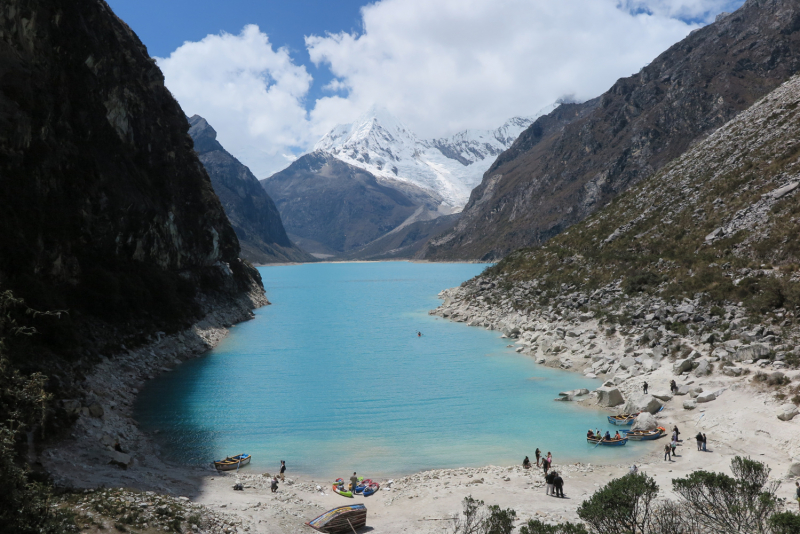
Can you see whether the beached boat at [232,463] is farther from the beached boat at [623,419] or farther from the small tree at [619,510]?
the beached boat at [623,419]

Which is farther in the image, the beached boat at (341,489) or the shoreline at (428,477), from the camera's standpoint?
the beached boat at (341,489)

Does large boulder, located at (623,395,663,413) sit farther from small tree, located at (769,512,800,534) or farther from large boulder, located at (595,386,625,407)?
small tree, located at (769,512,800,534)

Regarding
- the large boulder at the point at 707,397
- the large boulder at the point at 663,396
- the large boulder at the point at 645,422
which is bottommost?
the large boulder at the point at 645,422

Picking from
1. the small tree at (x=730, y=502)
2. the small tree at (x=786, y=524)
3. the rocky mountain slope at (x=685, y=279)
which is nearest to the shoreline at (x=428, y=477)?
the rocky mountain slope at (x=685, y=279)

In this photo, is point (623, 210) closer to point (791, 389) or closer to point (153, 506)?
point (791, 389)

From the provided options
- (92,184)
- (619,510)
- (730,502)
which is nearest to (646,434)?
(730,502)

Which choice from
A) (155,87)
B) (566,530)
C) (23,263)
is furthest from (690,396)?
(155,87)

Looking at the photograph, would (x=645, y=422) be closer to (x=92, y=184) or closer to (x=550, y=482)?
(x=550, y=482)
